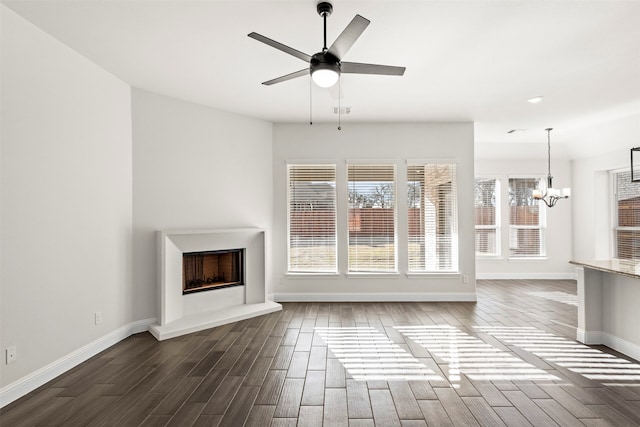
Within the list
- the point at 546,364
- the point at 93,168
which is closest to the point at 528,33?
the point at 546,364

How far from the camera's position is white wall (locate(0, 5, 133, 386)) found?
276cm

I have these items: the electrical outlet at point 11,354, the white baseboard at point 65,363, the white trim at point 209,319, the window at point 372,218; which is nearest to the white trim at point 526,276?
the window at point 372,218

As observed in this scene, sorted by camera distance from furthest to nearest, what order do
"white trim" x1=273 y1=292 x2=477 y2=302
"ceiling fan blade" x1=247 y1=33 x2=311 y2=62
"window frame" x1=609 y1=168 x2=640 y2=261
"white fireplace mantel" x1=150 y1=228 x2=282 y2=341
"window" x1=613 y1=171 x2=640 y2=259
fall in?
"window frame" x1=609 y1=168 x2=640 y2=261, "window" x1=613 y1=171 x2=640 y2=259, "white trim" x1=273 y1=292 x2=477 y2=302, "white fireplace mantel" x1=150 y1=228 x2=282 y2=341, "ceiling fan blade" x1=247 y1=33 x2=311 y2=62

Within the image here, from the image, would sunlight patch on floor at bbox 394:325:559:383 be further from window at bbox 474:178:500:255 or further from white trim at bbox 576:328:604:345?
window at bbox 474:178:500:255

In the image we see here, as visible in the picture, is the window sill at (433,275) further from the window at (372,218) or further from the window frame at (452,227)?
the window at (372,218)

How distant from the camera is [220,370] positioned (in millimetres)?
3252

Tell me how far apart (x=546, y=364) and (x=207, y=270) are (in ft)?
13.6

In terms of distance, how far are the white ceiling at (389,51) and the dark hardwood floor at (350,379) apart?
2703mm

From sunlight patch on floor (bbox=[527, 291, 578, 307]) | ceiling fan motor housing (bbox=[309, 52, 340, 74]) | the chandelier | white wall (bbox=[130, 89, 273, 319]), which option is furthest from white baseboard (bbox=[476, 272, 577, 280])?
ceiling fan motor housing (bbox=[309, 52, 340, 74])

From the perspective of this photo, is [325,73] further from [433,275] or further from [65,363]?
[433,275]

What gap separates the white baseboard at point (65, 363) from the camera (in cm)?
272

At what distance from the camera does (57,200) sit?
3186 millimetres

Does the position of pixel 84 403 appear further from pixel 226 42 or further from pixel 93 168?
pixel 226 42

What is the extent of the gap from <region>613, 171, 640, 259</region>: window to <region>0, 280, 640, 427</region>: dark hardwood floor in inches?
139
